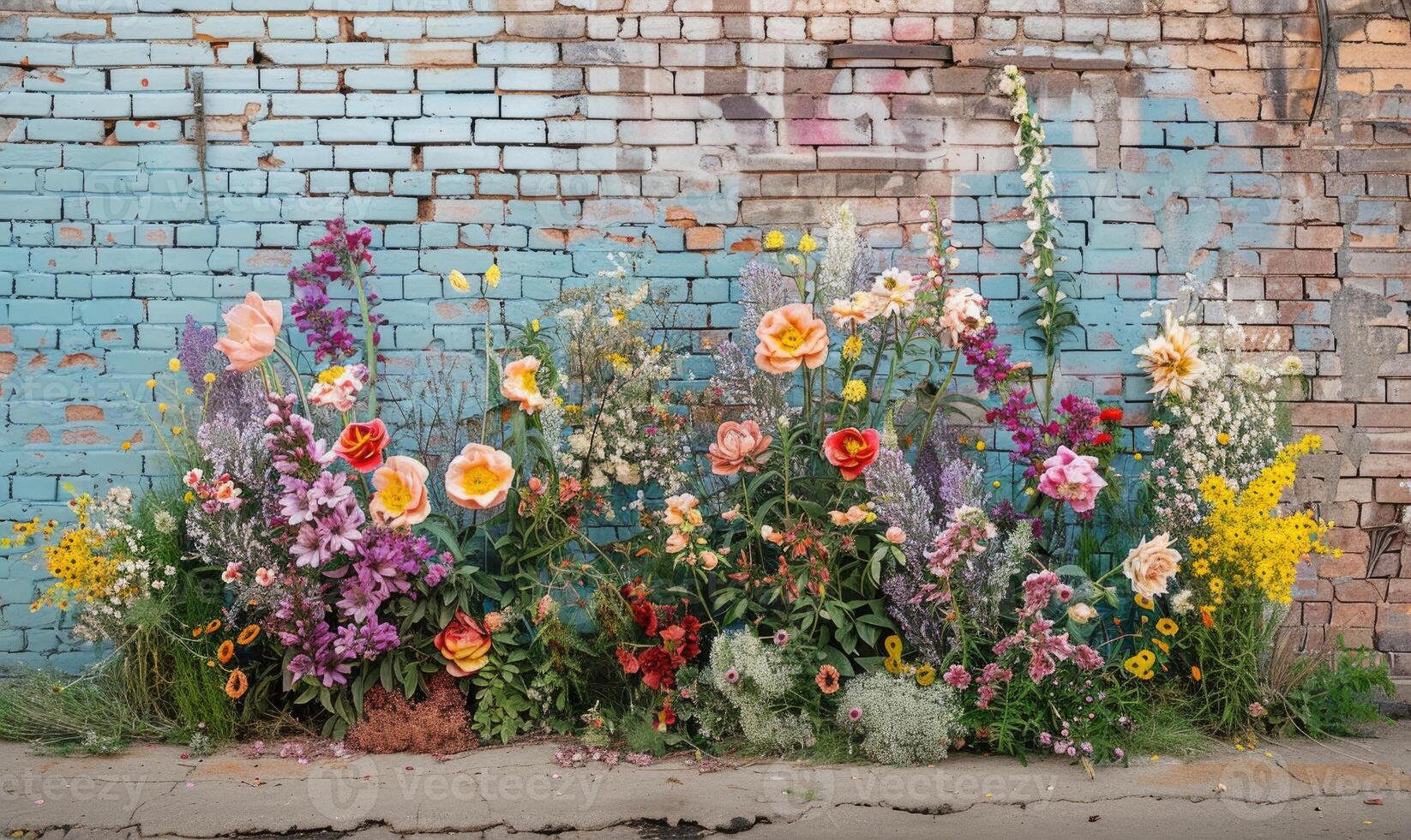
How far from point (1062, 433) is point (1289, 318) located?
4.35ft

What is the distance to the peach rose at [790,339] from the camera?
3.45 meters

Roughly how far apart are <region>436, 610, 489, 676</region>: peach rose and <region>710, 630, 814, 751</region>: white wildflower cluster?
0.80 m

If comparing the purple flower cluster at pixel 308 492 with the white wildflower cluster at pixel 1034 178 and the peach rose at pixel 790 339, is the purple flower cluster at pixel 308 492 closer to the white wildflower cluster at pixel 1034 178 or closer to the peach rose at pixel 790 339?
the peach rose at pixel 790 339

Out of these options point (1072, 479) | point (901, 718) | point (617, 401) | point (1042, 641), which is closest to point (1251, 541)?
point (1072, 479)

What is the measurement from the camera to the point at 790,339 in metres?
3.49

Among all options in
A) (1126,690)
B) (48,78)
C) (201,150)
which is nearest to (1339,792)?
(1126,690)

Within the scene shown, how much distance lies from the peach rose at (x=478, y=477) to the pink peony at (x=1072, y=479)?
71.5 inches

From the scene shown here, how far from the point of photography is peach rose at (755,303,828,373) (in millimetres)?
3451

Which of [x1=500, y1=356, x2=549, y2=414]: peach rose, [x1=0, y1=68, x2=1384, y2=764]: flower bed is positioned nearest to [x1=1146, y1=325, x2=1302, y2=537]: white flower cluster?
[x1=0, y1=68, x2=1384, y2=764]: flower bed

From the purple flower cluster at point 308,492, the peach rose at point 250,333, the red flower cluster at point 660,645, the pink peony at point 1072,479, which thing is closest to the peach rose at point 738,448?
the red flower cluster at point 660,645

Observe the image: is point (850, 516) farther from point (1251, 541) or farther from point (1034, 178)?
point (1034, 178)

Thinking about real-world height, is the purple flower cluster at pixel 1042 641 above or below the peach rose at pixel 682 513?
below

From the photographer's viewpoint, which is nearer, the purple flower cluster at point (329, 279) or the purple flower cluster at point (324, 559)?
the purple flower cluster at point (324, 559)

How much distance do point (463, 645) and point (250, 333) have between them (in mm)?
1285
